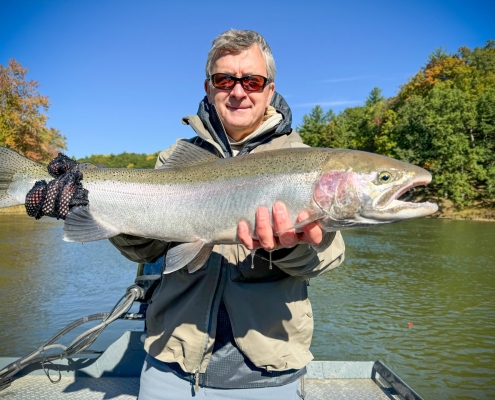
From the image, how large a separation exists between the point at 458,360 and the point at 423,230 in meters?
24.0

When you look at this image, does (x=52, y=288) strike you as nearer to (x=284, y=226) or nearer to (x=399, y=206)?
(x=284, y=226)

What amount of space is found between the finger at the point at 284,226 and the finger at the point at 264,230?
0.16 ft

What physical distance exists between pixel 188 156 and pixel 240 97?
575 mm

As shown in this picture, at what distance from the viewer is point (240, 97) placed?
9.95ft

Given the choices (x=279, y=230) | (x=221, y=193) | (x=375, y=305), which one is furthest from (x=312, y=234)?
(x=375, y=305)

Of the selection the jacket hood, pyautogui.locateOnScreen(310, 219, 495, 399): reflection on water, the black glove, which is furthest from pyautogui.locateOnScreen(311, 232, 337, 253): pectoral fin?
pyautogui.locateOnScreen(310, 219, 495, 399): reflection on water

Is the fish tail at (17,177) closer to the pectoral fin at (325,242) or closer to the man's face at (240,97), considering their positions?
the man's face at (240,97)

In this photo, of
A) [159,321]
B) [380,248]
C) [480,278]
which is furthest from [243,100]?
[380,248]

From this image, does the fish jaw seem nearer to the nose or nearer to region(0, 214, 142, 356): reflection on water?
the nose

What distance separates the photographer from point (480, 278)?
612 inches

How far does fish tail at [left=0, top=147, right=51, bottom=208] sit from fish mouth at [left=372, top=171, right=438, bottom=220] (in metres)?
2.40

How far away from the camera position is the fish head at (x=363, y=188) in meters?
2.75

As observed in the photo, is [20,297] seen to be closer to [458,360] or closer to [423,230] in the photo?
[458,360]

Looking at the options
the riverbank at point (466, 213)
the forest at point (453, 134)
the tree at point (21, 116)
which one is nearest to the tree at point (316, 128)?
the forest at point (453, 134)
